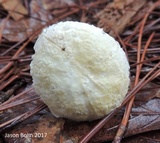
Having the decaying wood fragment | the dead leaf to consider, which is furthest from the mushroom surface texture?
the dead leaf

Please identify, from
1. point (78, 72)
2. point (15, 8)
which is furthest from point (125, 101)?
point (15, 8)

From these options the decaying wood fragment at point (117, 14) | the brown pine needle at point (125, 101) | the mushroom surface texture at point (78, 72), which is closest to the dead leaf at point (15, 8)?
the decaying wood fragment at point (117, 14)

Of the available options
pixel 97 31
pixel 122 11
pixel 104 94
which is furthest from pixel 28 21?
pixel 104 94

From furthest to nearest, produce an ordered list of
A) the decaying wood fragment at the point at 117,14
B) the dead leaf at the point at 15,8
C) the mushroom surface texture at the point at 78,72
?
the dead leaf at the point at 15,8
the decaying wood fragment at the point at 117,14
the mushroom surface texture at the point at 78,72

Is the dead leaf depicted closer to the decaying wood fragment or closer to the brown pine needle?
the decaying wood fragment

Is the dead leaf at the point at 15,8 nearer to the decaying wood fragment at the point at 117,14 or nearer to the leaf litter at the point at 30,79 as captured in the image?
the leaf litter at the point at 30,79
